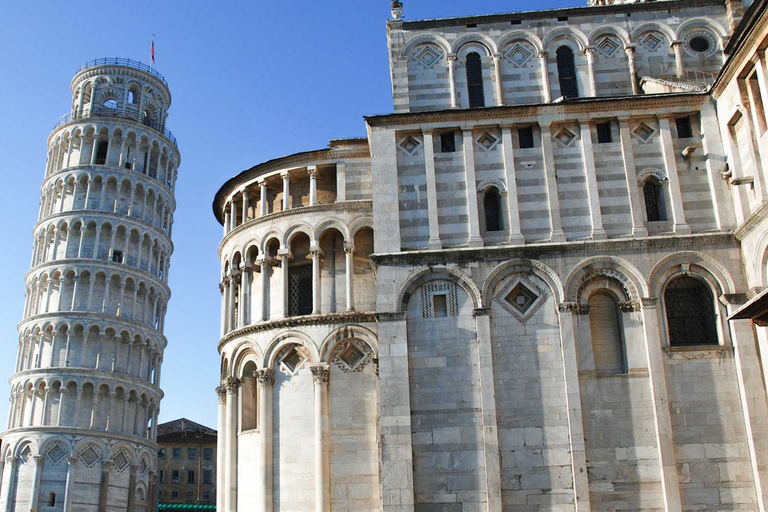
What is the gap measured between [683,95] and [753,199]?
3.88 meters

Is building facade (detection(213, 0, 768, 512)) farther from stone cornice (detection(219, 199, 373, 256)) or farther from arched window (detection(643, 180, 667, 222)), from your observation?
stone cornice (detection(219, 199, 373, 256))

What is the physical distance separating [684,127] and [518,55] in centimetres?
590

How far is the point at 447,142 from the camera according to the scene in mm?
24328

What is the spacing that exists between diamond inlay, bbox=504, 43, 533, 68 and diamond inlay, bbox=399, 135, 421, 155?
15.7 feet

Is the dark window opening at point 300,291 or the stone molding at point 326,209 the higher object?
the stone molding at point 326,209

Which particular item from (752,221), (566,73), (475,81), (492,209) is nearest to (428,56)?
(475,81)

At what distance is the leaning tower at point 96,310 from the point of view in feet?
173

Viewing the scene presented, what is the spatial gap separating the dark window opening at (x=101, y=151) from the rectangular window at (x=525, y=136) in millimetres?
44874

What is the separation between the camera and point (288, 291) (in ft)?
97.3

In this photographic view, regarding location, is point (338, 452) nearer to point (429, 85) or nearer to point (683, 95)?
point (429, 85)

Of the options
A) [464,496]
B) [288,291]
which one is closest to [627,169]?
[464,496]

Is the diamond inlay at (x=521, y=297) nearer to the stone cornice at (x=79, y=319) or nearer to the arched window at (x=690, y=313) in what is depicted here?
the arched window at (x=690, y=313)

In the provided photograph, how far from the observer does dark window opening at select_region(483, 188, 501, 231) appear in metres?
23.4

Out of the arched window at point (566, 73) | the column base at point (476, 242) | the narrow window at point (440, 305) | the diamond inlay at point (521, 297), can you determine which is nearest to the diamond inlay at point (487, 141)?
the column base at point (476, 242)
